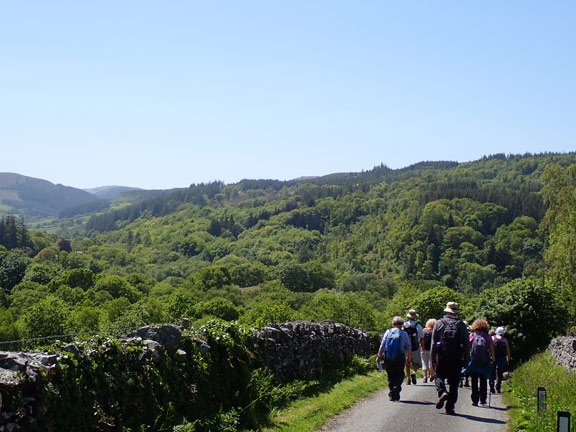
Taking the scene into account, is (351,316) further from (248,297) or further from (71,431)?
(71,431)

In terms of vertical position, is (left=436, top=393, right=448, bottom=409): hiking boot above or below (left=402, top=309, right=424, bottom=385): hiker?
below

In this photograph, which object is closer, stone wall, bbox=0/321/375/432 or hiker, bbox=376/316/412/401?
stone wall, bbox=0/321/375/432

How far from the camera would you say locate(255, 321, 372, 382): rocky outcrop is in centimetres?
1258

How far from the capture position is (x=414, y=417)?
1096cm

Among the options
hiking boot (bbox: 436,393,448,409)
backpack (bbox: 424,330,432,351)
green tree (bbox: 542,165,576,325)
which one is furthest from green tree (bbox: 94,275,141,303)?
hiking boot (bbox: 436,393,448,409)

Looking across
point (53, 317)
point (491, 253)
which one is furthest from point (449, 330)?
point (491, 253)

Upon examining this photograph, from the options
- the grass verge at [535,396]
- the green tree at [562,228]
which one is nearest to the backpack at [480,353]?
the grass verge at [535,396]

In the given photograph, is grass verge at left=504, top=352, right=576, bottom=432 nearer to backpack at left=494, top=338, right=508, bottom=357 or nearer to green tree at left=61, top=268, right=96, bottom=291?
backpack at left=494, top=338, right=508, bottom=357

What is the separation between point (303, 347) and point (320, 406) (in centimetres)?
236

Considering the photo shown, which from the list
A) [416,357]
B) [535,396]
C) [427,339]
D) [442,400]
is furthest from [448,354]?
[416,357]

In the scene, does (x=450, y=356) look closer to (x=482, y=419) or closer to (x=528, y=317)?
(x=482, y=419)

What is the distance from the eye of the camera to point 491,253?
184250 mm

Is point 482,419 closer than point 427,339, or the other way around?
point 482,419

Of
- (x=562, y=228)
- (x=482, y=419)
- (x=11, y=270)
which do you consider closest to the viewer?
(x=482, y=419)
